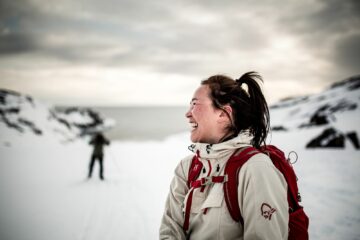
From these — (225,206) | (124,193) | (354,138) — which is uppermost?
(225,206)

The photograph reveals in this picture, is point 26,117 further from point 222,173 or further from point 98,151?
point 222,173

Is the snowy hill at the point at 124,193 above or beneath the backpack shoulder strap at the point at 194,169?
beneath

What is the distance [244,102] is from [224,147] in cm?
44

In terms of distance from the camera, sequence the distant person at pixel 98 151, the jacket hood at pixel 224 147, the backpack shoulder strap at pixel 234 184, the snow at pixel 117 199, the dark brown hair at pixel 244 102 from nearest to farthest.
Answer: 1. the backpack shoulder strap at pixel 234 184
2. the jacket hood at pixel 224 147
3. the dark brown hair at pixel 244 102
4. the snow at pixel 117 199
5. the distant person at pixel 98 151

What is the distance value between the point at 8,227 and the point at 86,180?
404 cm


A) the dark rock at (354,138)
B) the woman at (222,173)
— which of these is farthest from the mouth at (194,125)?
the dark rock at (354,138)

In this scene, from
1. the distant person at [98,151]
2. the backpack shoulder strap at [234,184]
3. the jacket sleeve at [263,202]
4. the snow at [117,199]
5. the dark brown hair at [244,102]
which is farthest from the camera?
the distant person at [98,151]

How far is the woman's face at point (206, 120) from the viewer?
1.83 m

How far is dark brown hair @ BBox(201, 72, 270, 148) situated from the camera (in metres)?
1.81

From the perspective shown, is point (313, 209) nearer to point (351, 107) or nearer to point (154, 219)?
point (154, 219)

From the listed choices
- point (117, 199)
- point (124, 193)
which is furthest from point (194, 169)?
point (124, 193)

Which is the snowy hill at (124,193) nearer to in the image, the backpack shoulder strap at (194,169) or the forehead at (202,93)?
the backpack shoulder strap at (194,169)

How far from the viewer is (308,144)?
A: 1165 cm

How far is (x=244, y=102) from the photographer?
180 cm
